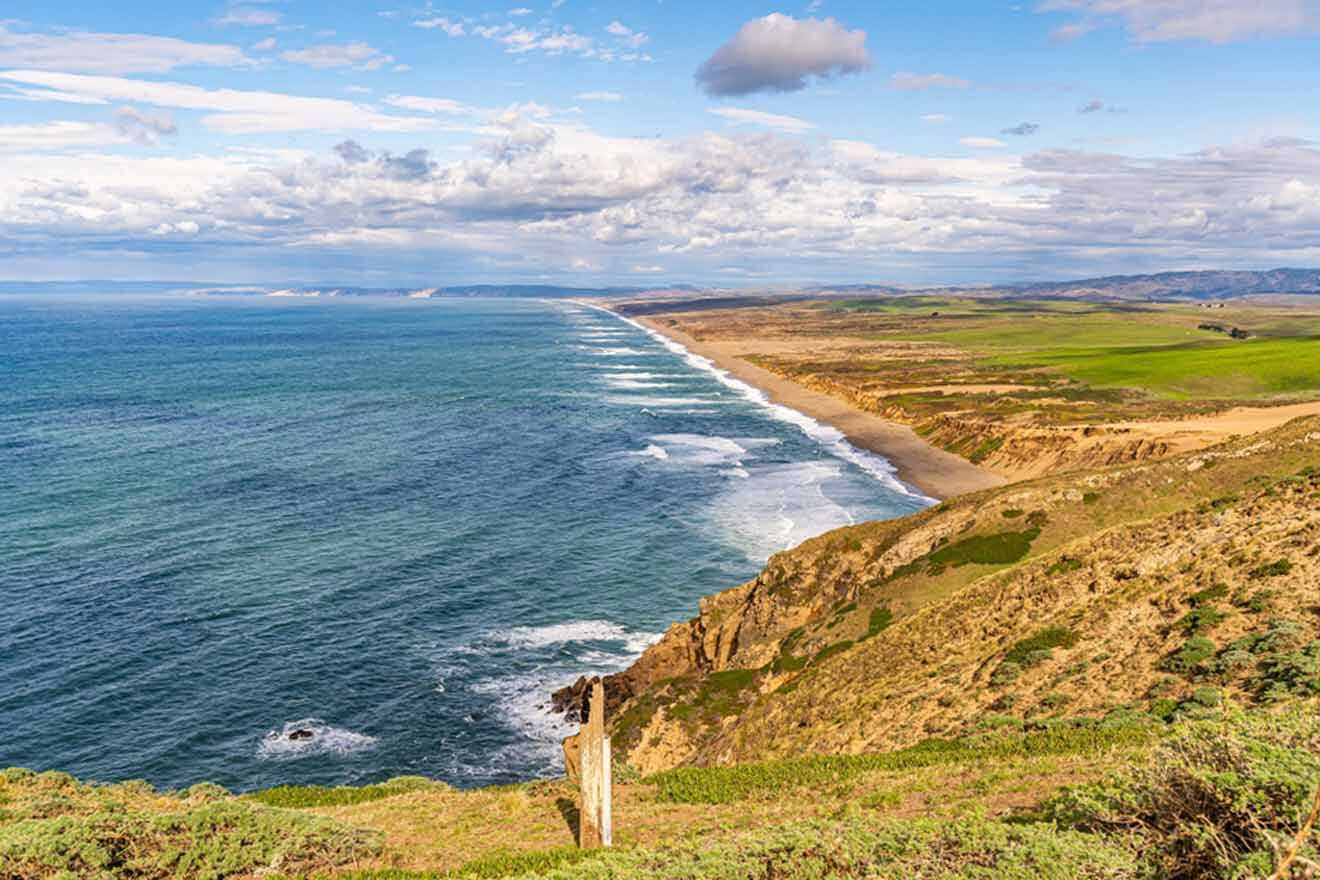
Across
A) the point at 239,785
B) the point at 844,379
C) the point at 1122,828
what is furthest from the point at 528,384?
the point at 1122,828

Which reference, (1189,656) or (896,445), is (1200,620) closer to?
(1189,656)

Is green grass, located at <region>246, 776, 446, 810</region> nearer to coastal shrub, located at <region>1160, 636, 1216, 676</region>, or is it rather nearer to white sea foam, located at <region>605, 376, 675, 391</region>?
coastal shrub, located at <region>1160, 636, 1216, 676</region>

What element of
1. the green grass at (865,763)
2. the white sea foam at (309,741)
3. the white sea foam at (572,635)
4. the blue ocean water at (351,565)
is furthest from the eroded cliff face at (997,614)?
the white sea foam at (309,741)

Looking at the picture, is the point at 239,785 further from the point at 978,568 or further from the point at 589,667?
the point at 978,568

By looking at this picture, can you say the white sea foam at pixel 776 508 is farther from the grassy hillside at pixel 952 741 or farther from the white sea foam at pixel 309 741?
the white sea foam at pixel 309 741

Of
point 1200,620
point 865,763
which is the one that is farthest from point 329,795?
point 1200,620

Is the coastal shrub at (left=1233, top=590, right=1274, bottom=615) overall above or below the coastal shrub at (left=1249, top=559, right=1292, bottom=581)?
below

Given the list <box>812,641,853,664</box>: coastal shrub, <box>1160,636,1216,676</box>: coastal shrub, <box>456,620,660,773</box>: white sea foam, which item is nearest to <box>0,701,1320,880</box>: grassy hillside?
<box>1160,636,1216,676</box>: coastal shrub
